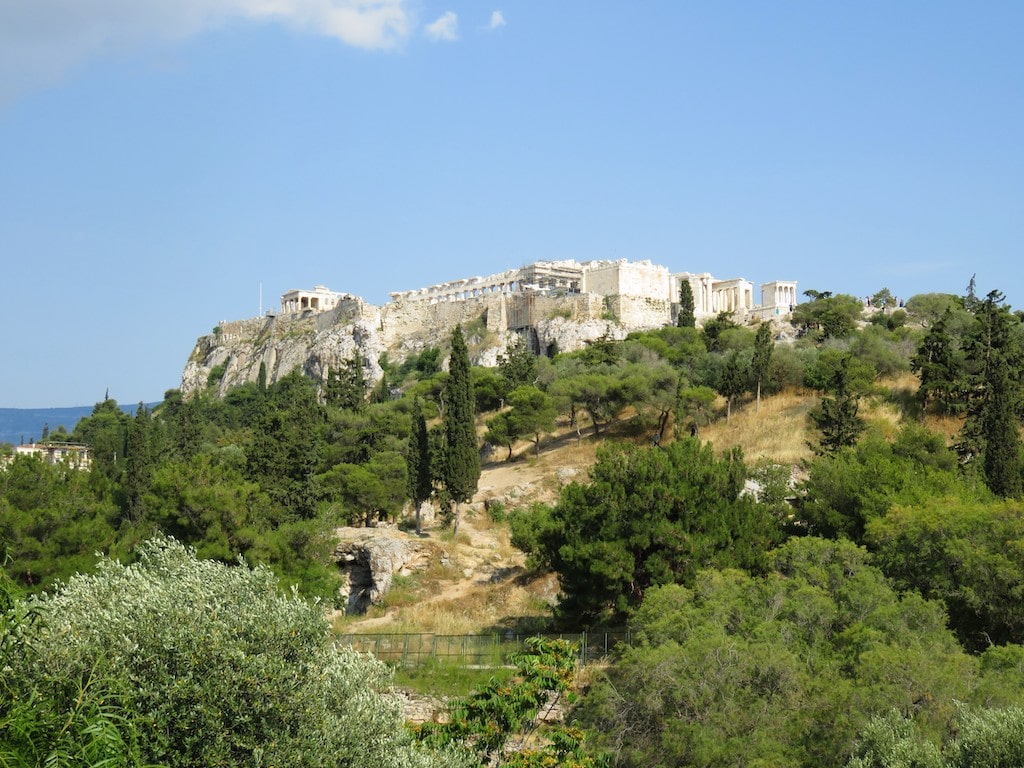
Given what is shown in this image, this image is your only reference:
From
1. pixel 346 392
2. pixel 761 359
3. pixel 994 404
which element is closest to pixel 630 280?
pixel 346 392

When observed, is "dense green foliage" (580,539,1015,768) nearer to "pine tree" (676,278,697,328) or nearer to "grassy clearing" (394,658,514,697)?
"grassy clearing" (394,658,514,697)

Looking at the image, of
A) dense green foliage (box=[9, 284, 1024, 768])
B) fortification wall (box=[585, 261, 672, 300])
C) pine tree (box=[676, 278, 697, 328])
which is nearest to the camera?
dense green foliage (box=[9, 284, 1024, 768])

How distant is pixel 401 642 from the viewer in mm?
24797

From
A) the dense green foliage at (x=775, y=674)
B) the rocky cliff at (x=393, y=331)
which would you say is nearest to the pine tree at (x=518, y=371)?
the rocky cliff at (x=393, y=331)

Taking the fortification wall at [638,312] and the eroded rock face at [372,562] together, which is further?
the fortification wall at [638,312]

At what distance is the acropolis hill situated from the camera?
71625 mm

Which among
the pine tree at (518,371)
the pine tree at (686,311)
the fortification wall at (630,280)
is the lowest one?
the pine tree at (518,371)

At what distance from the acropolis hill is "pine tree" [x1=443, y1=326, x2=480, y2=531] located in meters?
29.1

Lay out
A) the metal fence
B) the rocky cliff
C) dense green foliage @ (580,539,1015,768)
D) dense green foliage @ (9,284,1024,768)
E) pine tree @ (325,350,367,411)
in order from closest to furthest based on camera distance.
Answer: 1. dense green foliage @ (9,284,1024,768)
2. dense green foliage @ (580,539,1015,768)
3. the metal fence
4. pine tree @ (325,350,367,411)
5. the rocky cliff

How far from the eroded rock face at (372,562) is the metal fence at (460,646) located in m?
6.36

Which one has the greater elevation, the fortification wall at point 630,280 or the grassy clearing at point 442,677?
the fortification wall at point 630,280

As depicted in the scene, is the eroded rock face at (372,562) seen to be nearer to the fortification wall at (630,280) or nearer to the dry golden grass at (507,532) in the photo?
the dry golden grass at (507,532)

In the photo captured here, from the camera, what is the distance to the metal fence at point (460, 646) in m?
23.6

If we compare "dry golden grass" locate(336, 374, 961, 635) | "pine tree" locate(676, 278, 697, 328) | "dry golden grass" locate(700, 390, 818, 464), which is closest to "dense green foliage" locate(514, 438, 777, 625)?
"dry golden grass" locate(336, 374, 961, 635)
